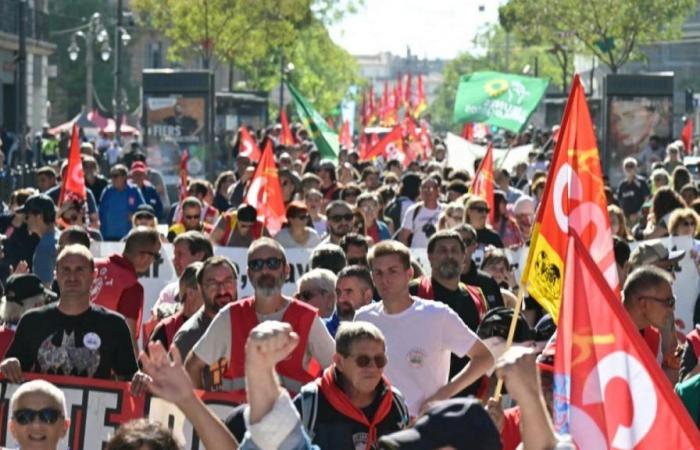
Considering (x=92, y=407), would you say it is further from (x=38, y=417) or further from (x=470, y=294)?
(x=470, y=294)

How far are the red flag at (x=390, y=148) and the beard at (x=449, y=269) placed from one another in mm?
23998

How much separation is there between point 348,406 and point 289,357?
53.7 inches

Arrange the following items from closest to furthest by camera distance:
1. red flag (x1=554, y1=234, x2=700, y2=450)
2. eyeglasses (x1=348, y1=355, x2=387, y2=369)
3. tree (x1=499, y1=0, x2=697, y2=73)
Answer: red flag (x1=554, y1=234, x2=700, y2=450)
eyeglasses (x1=348, y1=355, x2=387, y2=369)
tree (x1=499, y1=0, x2=697, y2=73)

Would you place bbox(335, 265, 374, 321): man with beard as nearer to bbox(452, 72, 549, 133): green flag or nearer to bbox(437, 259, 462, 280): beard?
bbox(437, 259, 462, 280): beard

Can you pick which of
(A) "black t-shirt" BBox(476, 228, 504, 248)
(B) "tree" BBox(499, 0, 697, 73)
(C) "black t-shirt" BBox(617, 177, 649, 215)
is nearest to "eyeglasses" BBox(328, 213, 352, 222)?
(A) "black t-shirt" BBox(476, 228, 504, 248)

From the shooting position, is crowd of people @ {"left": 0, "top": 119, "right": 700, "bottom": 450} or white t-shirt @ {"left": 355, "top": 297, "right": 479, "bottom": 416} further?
white t-shirt @ {"left": 355, "top": 297, "right": 479, "bottom": 416}

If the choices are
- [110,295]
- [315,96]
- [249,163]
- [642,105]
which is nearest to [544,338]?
[110,295]

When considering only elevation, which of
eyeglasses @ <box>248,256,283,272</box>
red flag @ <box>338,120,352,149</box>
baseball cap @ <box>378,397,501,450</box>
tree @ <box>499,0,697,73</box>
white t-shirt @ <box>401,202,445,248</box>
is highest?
tree @ <box>499,0,697,73</box>

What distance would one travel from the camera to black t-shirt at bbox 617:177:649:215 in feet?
73.5

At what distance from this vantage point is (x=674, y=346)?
9.61 metres

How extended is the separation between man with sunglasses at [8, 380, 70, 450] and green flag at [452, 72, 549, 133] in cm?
2435

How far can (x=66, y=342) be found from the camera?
888 cm

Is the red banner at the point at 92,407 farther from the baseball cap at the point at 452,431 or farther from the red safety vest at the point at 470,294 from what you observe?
the baseball cap at the point at 452,431

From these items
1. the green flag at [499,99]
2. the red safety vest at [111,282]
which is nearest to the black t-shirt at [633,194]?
the green flag at [499,99]
